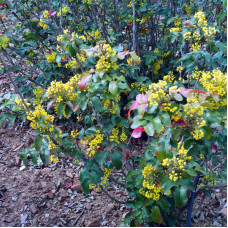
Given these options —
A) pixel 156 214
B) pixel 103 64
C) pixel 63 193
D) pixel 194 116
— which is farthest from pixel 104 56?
pixel 63 193

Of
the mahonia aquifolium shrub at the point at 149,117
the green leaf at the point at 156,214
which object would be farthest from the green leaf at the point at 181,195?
the green leaf at the point at 156,214

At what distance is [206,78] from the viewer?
1515 mm

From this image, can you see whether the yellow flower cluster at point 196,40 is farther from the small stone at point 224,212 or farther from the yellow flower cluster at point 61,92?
the small stone at point 224,212

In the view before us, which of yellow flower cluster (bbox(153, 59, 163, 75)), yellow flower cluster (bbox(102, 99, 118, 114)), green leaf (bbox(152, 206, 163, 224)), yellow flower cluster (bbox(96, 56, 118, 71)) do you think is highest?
yellow flower cluster (bbox(96, 56, 118, 71))

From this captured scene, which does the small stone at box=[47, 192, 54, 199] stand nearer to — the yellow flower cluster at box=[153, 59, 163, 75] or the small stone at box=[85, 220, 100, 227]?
the small stone at box=[85, 220, 100, 227]

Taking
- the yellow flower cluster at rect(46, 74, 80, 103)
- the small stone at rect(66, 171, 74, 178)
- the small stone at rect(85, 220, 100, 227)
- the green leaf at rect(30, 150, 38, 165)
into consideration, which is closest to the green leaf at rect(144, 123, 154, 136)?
the yellow flower cluster at rect(46, 74, 80, 103)

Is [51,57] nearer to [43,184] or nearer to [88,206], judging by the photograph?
[43,184]

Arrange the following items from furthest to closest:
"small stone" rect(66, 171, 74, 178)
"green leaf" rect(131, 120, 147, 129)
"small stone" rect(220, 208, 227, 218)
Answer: "small stone" rect(66, 171, 74, 178), "small stone" rect(220, 208, 227, 218), "green leaf" rect(131, 120, 147, 129)

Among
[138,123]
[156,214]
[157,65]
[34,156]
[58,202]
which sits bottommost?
[58,202]

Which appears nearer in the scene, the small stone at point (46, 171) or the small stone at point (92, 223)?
the small stone at point (92, 223)

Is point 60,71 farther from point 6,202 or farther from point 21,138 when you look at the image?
point 6,202

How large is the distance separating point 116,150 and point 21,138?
6.52ft

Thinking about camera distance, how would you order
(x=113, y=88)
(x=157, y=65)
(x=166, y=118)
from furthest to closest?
1. (x=157, y=65)
2. (x=113, y=88)
3. (x=166, y=118)

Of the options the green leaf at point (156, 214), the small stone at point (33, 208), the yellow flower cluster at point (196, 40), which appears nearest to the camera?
the yellow flower cluster at point (196, 40)
